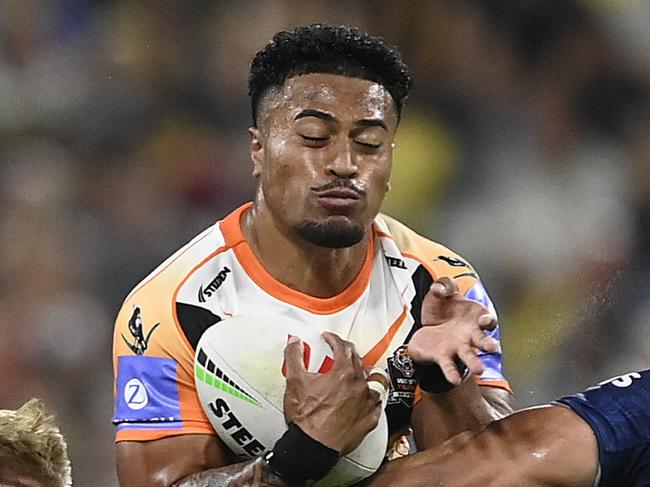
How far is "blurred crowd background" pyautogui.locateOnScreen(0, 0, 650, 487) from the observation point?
4059 millimetres

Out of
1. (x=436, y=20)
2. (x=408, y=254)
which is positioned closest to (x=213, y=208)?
(x=436, y=20)

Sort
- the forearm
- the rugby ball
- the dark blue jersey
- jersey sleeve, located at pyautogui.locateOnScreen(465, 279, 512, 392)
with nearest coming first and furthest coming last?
the dark blue jersey
the rugby ball
the forearm
jersey sleeve, located at pyautogui.locateOnScreen(465, 279, 512, 392)

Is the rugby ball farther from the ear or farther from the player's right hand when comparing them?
the ear

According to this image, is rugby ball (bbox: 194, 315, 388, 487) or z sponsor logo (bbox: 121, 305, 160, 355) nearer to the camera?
rugby ball (bbox: 194, 315, 388, 487)

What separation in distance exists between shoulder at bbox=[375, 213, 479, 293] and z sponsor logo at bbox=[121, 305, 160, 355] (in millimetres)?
555

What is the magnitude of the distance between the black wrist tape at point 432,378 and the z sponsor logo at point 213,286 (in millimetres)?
415

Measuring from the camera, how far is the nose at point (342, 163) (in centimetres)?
240

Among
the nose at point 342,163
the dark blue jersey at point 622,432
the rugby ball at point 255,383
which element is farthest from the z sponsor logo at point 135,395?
the dark blue jersey at point 622,432

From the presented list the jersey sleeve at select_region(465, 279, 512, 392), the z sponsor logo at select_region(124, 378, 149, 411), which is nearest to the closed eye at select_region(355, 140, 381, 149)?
the jersey sleeve at select_region(465, 279, 512, 392)

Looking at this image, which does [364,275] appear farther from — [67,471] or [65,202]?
[65,202]

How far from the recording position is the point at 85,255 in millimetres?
4133

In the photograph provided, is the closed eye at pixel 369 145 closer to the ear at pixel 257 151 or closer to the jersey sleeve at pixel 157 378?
the ear at pixel 257 151

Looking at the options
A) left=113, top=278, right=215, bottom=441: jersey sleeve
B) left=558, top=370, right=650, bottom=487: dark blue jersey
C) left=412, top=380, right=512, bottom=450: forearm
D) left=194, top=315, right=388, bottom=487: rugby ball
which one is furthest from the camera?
left=412, top=380, right=512, bottom=450: forearm

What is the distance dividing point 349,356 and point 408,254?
1.42ft
